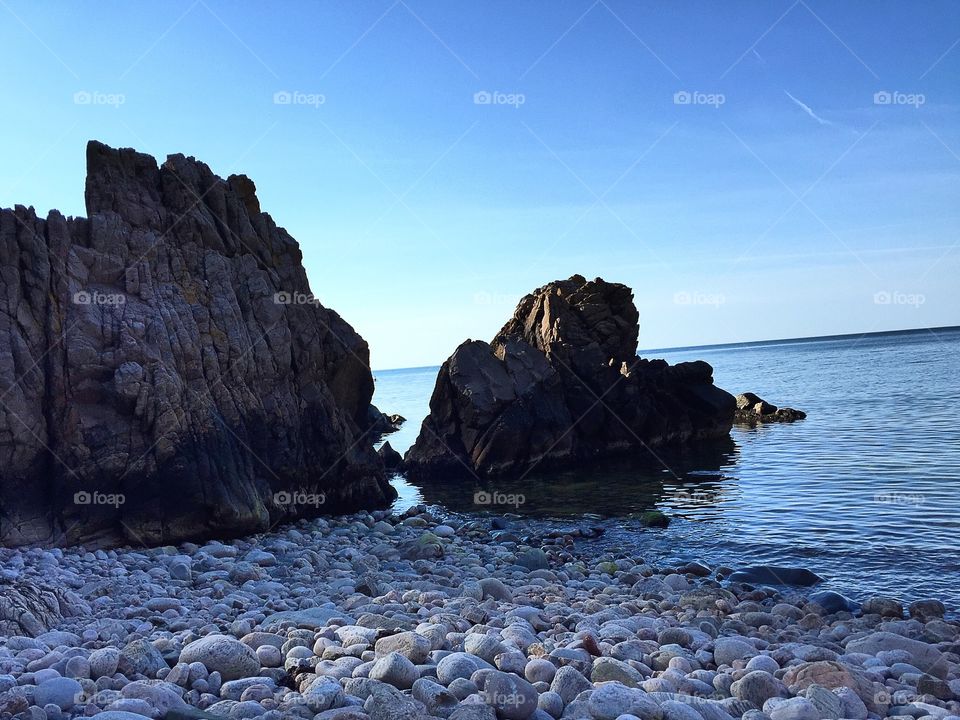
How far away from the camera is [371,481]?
23453mm

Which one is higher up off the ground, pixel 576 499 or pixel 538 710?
pixel 538 710

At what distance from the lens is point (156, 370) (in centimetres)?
1658

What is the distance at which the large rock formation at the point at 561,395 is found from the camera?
33.9m

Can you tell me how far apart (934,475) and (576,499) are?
453 inches

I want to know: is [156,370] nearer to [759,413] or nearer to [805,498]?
[805,498]

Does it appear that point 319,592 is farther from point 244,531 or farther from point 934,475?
point 934,475

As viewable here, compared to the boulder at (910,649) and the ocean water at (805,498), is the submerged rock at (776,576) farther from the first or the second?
the boulder at (910,649)

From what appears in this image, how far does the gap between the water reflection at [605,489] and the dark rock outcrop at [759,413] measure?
13621 mm

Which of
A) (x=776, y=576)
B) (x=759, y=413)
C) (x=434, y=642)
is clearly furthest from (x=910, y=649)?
(x=759, y=413)

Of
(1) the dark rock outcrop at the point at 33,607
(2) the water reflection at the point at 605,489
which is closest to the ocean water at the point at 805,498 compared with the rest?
(2) the water reflection at the point at 605,489

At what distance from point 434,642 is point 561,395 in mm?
28784

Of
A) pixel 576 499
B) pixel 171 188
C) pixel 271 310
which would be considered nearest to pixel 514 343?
pixel 576 499

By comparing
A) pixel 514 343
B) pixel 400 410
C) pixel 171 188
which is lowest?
pixel 400 410

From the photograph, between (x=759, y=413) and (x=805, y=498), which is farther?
(x=759, y=413)
